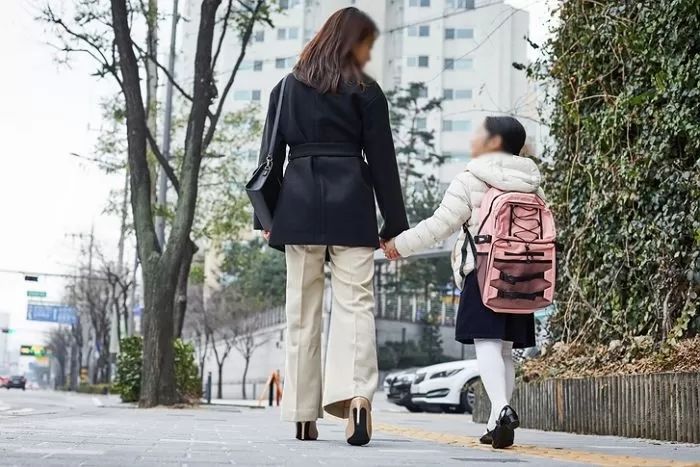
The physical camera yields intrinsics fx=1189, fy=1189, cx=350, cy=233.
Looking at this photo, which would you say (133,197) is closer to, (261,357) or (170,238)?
(170,238)

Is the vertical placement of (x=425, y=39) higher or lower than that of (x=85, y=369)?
higher

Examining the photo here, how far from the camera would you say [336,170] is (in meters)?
5.55

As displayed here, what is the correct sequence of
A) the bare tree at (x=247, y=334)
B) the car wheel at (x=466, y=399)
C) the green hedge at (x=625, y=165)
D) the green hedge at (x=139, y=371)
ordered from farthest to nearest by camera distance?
the bare tree at (x=247, y=334) < the green hedge at (x=139, y=371) < the car wheel at (x=466, y=399) < the green hedge at (x=625, y=165)

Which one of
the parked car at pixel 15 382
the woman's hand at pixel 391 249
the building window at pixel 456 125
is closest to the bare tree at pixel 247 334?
the parked car at pixel 15 382

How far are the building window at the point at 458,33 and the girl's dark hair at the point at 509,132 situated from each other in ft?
266

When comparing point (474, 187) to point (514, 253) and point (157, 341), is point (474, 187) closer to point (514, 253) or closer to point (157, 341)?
point (514, 253)

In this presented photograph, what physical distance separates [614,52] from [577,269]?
1.84 meters

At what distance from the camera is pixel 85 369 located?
7750 centimetres

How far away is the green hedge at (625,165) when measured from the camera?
8273 millimetres

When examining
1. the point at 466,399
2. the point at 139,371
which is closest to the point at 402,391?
the point at 466,399

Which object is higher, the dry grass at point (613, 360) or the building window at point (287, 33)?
the building window at point (287, 33)

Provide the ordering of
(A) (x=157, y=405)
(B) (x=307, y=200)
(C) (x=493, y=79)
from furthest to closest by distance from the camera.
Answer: (C) (x=493, y=79) < (A) (x=157, y=405) < (B) (x=307, y=200)

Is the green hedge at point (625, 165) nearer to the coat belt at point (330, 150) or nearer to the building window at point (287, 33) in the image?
the coat belt at point (330, 150)

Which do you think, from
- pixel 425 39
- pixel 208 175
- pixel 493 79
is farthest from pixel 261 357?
pixel 425 39
